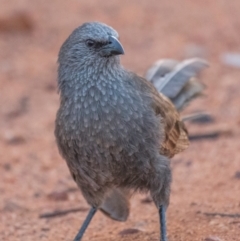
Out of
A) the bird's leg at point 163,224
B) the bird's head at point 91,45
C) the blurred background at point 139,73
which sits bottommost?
the blurred background at point 139,73

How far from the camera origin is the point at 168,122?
19.2 ft

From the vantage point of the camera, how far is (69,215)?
22.4 feet

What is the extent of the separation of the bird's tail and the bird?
0.78 m

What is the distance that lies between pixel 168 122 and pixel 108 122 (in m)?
0.68

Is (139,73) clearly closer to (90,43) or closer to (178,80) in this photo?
(178,80)

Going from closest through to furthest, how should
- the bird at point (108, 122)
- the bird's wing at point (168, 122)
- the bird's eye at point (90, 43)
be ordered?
the bird at point (108, 122), the bird's eye at point (90, 43), the bird's wing at point (168, 122)

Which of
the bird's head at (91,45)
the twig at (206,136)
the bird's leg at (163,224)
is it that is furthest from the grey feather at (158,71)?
the twig at (206,136)

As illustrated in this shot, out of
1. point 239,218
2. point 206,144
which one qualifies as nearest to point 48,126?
point 206,144

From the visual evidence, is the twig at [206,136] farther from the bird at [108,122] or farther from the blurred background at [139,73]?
the bird at [108,122]

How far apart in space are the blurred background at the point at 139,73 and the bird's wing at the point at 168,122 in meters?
0.61

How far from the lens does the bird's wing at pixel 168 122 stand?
18.6 ft

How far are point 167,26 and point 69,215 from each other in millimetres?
6381

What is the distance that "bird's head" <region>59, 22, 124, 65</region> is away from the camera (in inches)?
215

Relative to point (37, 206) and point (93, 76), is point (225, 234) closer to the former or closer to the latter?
point (93, 76)
